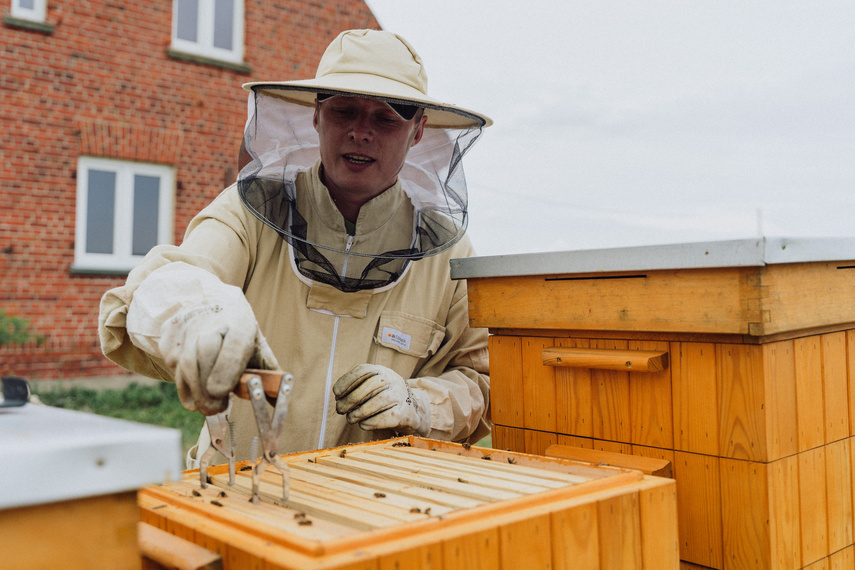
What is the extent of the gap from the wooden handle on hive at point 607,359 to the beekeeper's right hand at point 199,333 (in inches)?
26.9

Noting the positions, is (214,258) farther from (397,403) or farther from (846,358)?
(846,358)

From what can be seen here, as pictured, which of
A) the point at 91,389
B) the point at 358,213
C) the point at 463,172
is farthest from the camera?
the point at 91,389

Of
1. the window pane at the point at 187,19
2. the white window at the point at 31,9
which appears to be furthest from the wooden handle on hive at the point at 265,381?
the window pane at the point at 187,19

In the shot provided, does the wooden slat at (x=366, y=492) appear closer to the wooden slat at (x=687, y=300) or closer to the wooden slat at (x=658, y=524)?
the wooden slat at (x=658, y=524)

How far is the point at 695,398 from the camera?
53.2 inches

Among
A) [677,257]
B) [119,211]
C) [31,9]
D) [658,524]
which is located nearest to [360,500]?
[658,524]

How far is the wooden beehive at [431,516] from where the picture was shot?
0.83 m

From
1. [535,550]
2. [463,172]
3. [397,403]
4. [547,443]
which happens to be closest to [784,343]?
[547,443]

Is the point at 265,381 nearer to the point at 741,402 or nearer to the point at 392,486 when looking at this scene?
the point at 392,486

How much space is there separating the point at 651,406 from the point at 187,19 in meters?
7.68

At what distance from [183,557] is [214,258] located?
113 cm

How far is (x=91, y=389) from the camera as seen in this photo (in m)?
7.05

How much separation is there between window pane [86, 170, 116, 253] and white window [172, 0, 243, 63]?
165cm

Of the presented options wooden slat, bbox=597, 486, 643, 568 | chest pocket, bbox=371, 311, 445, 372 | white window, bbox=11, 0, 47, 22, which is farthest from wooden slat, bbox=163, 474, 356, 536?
white window, bbox=11, 0, 47, 22
